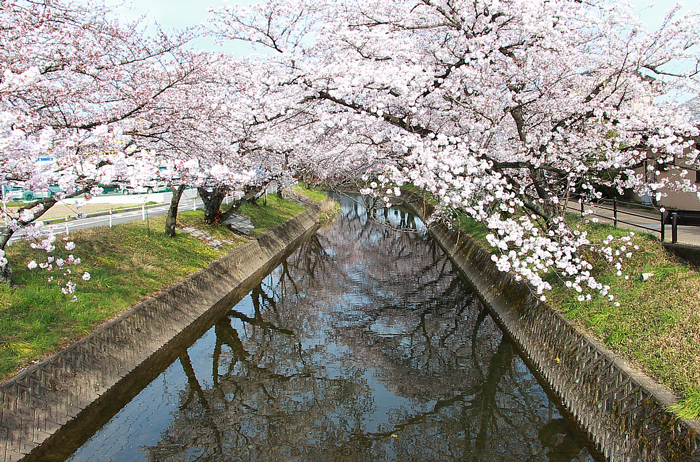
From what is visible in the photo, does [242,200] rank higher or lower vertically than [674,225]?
lower

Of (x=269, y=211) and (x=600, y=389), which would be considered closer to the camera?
(x=600, y=389)

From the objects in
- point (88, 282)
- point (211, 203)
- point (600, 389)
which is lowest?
point (600, 389)

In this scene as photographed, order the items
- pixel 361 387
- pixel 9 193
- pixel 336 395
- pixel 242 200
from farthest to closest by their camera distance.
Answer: pixel 242 200 → pixel 361 387 → pixel 336 395 → pixel 9 193

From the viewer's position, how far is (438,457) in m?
7.24

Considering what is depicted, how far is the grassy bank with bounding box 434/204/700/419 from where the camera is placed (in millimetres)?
6301

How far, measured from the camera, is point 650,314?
788 centimetres

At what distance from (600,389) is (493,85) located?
268 inches

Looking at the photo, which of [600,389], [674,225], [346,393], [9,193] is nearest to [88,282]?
[9,193]

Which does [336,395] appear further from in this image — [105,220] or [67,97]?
[105,220]

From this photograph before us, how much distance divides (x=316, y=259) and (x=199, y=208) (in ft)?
20.6

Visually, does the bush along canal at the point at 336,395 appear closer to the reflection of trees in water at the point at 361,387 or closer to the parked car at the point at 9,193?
the reflection of trees in water at the point at 361,387

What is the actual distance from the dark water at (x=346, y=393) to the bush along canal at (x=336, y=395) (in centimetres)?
3

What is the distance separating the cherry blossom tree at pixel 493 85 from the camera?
357 inches

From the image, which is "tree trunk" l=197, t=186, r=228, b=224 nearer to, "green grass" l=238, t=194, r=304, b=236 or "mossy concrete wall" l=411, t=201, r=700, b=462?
"green grass" l=238, t=194, r=304, b=236
